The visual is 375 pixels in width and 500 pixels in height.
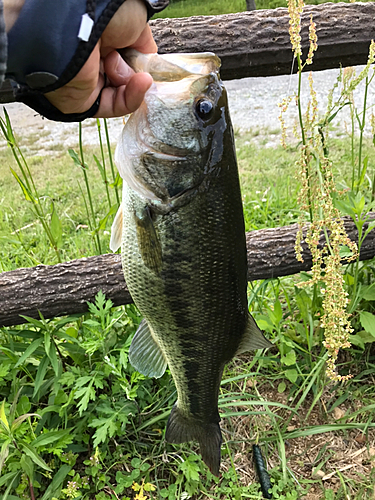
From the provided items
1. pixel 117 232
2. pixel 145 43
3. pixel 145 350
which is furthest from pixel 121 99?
pixel 145 350

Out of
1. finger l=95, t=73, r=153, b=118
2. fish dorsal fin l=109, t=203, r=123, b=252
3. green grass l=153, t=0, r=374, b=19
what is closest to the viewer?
finger l=95, t=73, r=153, b=118

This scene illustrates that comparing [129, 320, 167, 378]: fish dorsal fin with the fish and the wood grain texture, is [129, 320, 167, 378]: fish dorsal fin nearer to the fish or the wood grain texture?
the fish

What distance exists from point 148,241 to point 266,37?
4.33ft

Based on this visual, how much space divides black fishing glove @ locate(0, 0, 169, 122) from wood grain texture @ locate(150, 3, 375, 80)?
98 cm

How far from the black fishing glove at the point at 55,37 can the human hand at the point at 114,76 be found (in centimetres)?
5

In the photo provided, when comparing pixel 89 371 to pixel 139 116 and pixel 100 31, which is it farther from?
pixel 100 31

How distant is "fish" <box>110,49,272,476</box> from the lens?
1.19m

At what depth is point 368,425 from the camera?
83.4 inches

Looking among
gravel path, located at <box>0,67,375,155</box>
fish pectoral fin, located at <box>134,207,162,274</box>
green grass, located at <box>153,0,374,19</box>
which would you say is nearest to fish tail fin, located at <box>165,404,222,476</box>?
fish pectoral fin, located at <box>134,207,162,274</box>

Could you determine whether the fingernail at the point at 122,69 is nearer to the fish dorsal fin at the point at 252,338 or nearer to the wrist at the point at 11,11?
the wrist at the point at 11,11

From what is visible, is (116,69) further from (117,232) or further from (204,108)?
(117,232)

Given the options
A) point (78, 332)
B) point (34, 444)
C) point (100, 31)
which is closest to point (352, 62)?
point (100, 31)

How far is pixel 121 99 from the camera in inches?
49.8

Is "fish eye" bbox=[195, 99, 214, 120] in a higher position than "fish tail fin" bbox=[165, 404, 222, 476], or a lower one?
higher
